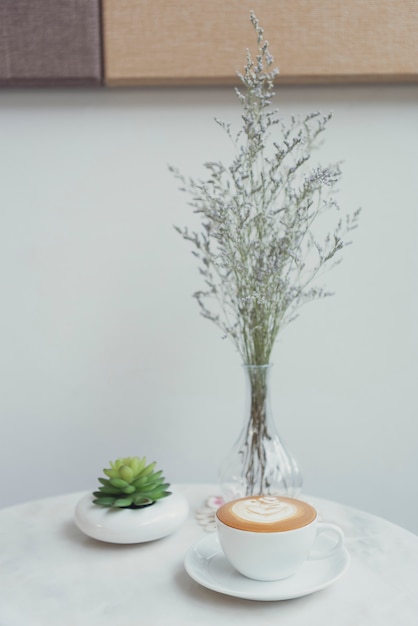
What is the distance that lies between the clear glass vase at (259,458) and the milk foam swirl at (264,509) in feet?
0.55

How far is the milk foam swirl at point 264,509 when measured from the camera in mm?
721

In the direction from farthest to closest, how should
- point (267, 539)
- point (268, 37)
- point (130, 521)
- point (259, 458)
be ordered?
point (268, 37), point (259, 458), point (130, 521), point (267, 539)

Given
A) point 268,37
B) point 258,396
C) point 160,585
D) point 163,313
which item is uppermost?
point 268,37

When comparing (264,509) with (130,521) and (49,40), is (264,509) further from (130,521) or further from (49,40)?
(49,40)

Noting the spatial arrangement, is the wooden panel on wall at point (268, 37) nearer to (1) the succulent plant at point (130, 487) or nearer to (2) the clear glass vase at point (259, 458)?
(2) the clear glass vase at point (259, 458)

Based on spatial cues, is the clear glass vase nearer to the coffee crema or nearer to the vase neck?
the vase neck

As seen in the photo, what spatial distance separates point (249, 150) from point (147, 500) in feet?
1.55

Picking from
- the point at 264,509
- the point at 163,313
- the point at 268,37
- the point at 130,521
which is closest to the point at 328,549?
the point at 264,509

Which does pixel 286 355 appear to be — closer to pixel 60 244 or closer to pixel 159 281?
pixel 159 281

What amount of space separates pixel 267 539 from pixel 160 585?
0.14 metres

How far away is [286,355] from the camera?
1.22 metres

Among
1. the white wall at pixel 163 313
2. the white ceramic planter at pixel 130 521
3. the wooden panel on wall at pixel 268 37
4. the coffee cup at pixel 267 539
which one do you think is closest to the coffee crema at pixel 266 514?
the coffee cup at pixel 267 539

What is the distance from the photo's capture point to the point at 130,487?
86cm

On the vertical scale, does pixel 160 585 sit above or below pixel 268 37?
below
